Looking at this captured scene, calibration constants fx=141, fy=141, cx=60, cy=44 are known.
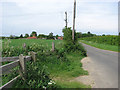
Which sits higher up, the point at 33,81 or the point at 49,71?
the point at 33,81

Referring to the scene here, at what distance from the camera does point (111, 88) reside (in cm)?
493

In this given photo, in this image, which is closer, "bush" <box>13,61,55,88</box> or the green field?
"bush" <box>13,61,55,88</box>

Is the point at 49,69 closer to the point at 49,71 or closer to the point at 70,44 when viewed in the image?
the point at 49,71

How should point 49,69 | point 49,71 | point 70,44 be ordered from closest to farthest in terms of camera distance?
1. point 49,71
2. point 49,69
3. point 70,44

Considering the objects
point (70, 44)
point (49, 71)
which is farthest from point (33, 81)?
point (70, 44)

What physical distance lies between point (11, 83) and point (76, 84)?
2.41m

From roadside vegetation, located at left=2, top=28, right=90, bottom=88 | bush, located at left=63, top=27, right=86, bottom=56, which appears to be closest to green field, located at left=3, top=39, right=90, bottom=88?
roadside vegetation, located at left=2, top=28, right=90, bottom=88

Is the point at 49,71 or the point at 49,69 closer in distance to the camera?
the point at 49,71

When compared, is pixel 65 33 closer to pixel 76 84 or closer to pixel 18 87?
pixel 76 84

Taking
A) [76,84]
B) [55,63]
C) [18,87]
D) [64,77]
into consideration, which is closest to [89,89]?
[76,84]

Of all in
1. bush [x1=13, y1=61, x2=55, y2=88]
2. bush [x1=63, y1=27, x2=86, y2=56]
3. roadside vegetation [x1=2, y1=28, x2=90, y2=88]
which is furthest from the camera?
bush [x1=63, y1=27, x2=86, y2=56]

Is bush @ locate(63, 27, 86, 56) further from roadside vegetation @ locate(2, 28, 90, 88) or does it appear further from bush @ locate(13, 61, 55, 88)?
bush @ locate(13, 61, 55, 88)

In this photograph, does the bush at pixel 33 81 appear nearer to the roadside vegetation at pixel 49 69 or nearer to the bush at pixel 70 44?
the roadside vegetation at pixel 49 69

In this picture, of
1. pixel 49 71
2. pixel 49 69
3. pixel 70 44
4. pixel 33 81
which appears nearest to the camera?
pixel 33 81
